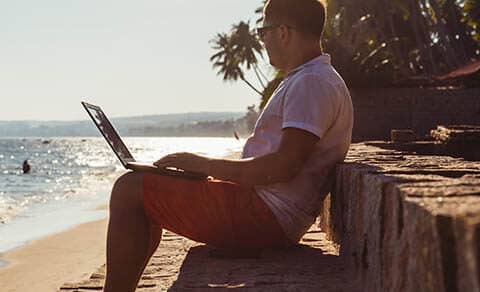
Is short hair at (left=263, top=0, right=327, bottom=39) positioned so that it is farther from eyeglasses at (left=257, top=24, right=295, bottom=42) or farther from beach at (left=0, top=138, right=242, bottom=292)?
beach at (left=0, top=138, right=242, bottom=292)

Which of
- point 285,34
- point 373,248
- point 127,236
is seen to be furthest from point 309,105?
point 127,236

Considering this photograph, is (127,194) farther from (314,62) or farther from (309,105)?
(314,62)

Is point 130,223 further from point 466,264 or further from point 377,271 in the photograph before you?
point 466,264

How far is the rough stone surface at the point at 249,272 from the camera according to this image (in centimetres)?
289

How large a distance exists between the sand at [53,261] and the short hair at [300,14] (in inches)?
294

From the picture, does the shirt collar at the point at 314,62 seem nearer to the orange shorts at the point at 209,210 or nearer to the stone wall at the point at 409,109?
the orange shorts at the point at 209,210

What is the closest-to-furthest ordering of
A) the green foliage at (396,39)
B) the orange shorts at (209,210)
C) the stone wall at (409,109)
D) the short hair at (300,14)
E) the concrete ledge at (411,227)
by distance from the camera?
the concrete ledge at (411,227)
the orange shorts at (209,210)
the short hair at (300,14)
the stone wall at (409,109)
the green foliage at (396,39)

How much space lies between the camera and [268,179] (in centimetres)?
300

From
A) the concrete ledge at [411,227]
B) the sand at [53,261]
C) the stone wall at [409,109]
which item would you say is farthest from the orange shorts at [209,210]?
the stone wall at [409,109]

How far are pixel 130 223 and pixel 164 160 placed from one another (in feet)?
1.09

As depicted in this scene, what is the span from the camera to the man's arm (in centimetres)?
287

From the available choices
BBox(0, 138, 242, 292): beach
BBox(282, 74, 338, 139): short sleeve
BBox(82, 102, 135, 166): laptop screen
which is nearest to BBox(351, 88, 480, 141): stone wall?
BBox(0, 138, 242, 292): beach

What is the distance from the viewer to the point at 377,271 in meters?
2.39

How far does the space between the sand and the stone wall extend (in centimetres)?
752
